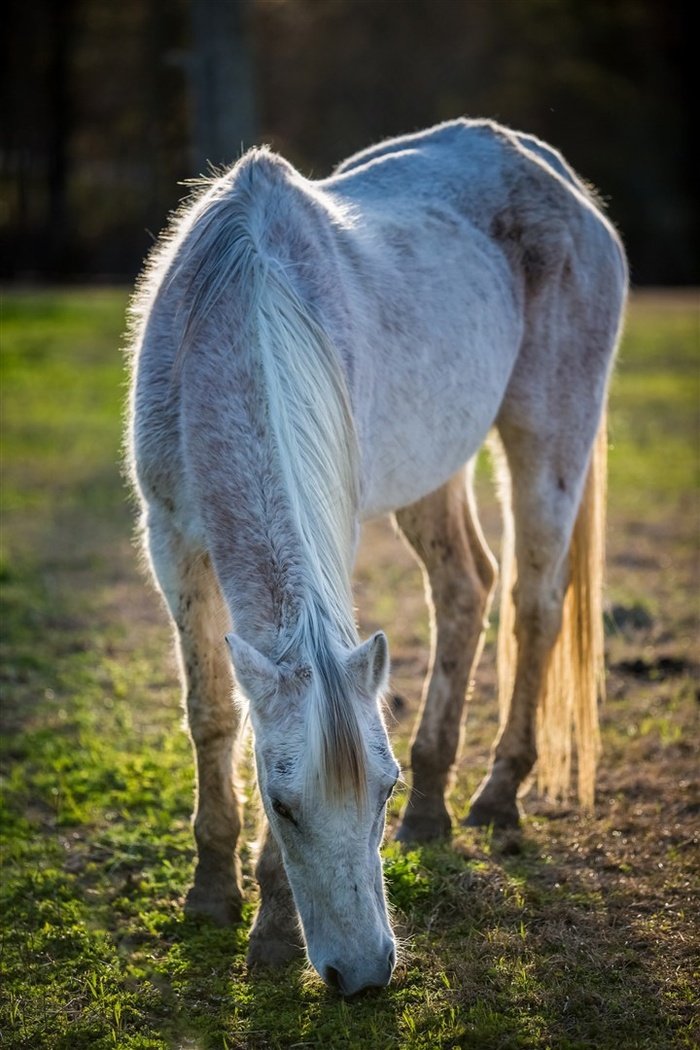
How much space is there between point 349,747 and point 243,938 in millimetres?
1170

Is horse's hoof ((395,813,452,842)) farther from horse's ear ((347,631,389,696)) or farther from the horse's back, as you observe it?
horse's ear ((347,631,389,696))

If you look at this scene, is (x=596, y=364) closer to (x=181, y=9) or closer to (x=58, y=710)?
(x=58, y=710)

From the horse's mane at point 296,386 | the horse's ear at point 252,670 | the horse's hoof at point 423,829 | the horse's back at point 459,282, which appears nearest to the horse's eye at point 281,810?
the horse's mane at point 296,386

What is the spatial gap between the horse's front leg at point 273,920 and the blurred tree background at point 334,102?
26.7 metres

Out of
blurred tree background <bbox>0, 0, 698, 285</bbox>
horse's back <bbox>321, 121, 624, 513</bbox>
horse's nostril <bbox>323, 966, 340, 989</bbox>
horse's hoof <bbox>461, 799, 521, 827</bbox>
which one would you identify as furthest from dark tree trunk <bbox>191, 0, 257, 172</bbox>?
blurred tree background <bbox>0, 0, 698, 285</bbox>

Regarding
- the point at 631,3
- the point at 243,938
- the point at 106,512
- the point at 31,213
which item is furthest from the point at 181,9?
the point at 243,938

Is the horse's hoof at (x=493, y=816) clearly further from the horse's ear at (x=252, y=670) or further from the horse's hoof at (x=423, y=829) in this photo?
the horse's ear at (x=252, y=670)

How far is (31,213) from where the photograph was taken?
30.8m

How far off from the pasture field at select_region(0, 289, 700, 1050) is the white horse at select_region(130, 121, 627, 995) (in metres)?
0.23

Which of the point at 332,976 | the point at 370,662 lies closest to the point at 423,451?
the point at 370,662

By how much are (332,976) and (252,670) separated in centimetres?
70

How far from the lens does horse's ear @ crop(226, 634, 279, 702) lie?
8.74ft

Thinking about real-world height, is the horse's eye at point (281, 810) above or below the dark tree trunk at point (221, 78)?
below

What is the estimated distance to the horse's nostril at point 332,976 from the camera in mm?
2617
